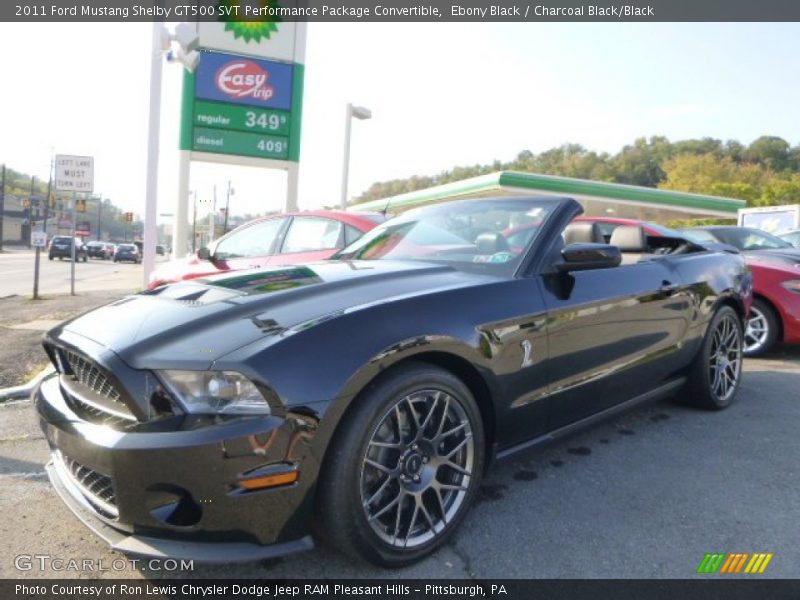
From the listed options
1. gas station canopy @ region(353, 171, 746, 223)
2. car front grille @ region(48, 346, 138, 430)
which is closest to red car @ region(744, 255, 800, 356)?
car front grille @ region(48, 346, 138, 430)

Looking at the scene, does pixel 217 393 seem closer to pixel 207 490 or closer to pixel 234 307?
pixel 207 490

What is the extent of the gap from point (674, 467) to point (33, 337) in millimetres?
6913

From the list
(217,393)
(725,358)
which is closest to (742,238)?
(725,358)

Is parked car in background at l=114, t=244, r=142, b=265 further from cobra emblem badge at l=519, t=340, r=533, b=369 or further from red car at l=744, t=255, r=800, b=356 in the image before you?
cobra emblem badge at l=519, t=340, r=533, b=369

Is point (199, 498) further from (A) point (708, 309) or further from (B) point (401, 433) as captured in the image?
(A) point (708, 309)

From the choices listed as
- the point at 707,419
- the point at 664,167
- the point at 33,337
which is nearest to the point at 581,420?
the point at 707,419

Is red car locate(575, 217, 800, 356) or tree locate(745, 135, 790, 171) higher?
tree locate(745, 135, 790, 171)

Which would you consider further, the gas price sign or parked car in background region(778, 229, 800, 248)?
the gas price sign

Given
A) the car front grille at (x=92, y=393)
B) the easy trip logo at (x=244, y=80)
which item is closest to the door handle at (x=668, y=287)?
Result: the car front grille at (x=92, y=393)

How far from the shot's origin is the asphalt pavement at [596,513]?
6.98 ft

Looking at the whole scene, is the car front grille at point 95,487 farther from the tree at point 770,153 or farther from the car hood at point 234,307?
the tree at point 770,153

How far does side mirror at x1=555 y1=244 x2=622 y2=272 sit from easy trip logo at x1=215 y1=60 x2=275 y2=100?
10.3 m

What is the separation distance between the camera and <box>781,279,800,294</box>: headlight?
5.75 m

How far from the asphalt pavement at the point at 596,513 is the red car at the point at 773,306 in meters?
2.53
